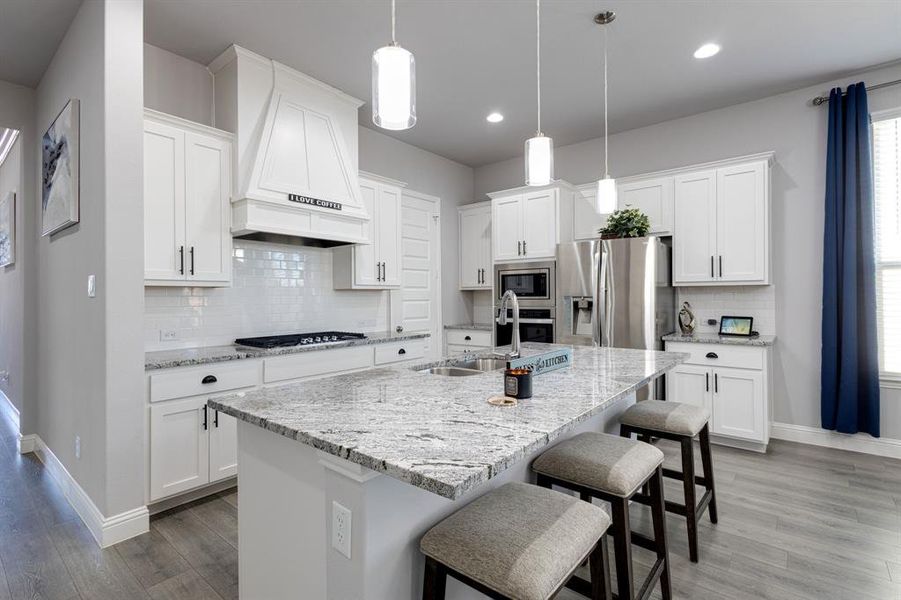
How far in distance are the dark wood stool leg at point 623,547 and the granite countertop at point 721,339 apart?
2.68 m

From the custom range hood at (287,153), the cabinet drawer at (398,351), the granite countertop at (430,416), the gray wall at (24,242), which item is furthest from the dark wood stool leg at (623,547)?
the gray wall at (24,242)

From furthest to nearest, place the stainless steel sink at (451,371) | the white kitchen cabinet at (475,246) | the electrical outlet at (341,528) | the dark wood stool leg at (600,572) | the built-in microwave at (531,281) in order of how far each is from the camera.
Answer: the white kitchen cabinet at (475,246)
the built-in microwave at (531,281)
the stainless steel sink at (451,371)
the dark wood stool leg at (600,572)
the electrical outlet at (341,528)

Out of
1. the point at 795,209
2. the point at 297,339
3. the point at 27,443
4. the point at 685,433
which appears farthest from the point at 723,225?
the point at 27,443

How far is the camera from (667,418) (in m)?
2.25

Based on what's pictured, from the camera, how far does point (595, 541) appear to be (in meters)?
1.21

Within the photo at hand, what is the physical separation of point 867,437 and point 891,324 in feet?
2.97

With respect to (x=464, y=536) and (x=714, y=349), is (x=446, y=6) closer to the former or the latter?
(x=464, y=536)

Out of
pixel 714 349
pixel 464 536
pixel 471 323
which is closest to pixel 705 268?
pixel 714 349

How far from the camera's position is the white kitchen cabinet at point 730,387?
3.50 meters

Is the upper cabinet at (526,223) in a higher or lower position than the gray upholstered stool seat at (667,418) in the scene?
higher

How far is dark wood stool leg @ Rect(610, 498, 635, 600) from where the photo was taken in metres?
1.47

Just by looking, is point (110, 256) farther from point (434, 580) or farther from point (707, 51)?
point (707, 51)

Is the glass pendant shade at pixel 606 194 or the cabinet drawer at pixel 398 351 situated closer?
the glass pendant shade at pixel 606 194

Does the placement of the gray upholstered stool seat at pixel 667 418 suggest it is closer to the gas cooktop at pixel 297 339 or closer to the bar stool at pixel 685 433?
the bar stool at pixel 685 433
